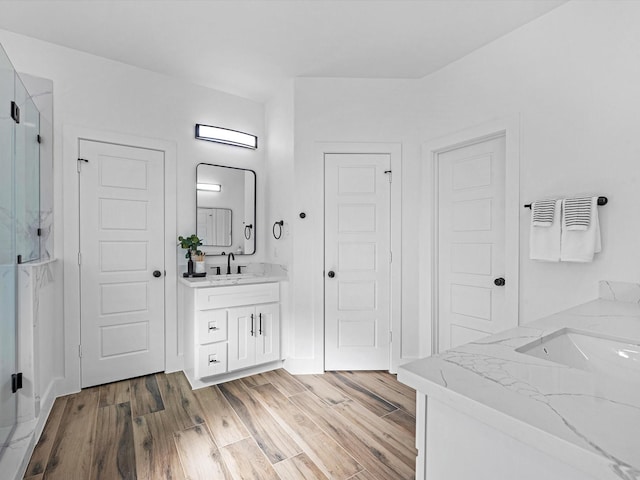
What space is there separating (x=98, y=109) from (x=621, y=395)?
3.37 m

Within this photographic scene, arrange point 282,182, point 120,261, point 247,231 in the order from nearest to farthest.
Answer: point 120,261, point 282,182, point 247,231

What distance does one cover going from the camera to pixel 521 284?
86.6 inches

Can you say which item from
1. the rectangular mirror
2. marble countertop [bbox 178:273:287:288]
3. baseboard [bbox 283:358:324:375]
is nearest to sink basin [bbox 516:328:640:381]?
baseboard [bbox 283:358:324:375]

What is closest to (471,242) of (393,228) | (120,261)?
(393,228)

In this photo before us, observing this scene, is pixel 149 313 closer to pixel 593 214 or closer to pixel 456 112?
pixel 456 112

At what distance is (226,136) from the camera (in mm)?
3168

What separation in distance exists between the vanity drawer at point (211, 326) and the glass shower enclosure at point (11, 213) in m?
1.07

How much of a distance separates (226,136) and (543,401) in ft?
10.4

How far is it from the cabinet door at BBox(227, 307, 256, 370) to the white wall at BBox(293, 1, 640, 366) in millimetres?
411

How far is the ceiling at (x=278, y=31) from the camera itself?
2.05 meters

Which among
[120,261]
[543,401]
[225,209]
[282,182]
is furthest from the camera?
[225,209]

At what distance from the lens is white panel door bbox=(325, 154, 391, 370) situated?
289 cm

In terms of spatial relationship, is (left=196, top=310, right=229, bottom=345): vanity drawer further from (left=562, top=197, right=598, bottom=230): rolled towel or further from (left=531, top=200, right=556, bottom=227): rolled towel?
(left=562, top=197, right=598, bottom=230): rolled towel

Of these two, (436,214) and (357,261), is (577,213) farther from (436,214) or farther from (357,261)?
(357,261)
